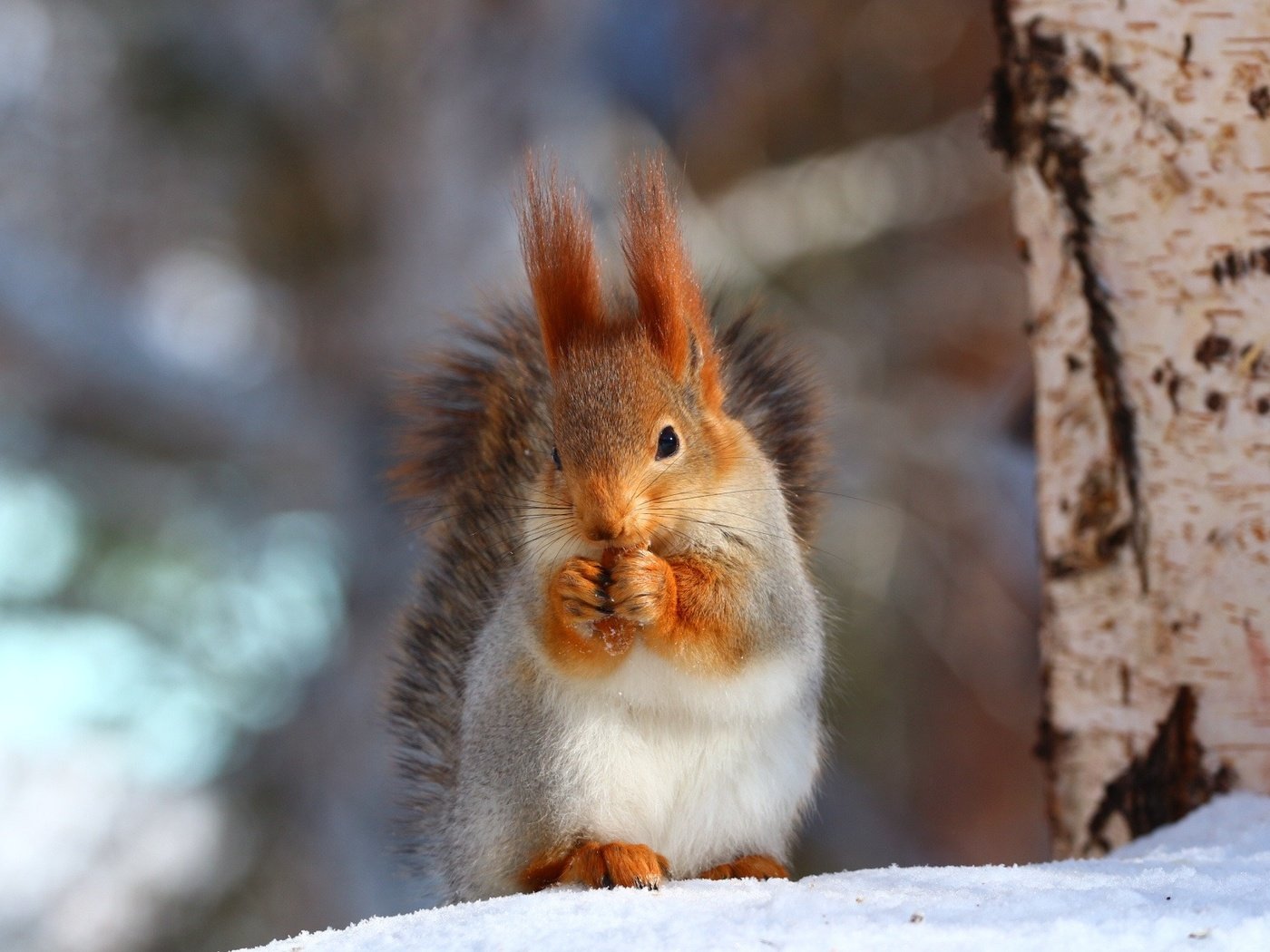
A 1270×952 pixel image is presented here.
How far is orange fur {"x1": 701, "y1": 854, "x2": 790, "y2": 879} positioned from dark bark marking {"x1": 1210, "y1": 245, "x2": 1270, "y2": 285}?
24.2 inches

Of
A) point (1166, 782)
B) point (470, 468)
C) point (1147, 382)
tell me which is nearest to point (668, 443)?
point (470, 468)

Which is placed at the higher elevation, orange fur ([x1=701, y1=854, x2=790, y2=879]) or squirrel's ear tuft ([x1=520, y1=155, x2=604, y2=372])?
squirrel's ear tuft ([x1=520, y1=155, x2=604, y2=372])

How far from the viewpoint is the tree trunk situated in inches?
46.9

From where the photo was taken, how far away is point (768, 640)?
3.42 feet

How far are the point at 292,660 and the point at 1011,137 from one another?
2.27 metres

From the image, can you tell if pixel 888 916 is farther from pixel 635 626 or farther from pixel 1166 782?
pixel 1166 782

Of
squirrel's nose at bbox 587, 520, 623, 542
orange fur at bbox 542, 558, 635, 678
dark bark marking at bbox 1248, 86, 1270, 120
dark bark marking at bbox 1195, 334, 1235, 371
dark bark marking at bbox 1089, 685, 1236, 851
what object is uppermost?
dark bark marking at bbox 1248, 86, 1270, 120

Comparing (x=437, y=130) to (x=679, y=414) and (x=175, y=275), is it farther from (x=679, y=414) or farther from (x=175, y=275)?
(x=679, y=414)

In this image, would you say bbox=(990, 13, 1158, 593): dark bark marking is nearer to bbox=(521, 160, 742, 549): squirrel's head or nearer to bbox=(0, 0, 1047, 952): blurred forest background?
bbox=(521, 160, 742, 549): squirrel's head

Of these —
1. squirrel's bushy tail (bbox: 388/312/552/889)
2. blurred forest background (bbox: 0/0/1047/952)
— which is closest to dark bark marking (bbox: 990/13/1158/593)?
squirrel's bushy tail (bbox: 388/312/552/889)

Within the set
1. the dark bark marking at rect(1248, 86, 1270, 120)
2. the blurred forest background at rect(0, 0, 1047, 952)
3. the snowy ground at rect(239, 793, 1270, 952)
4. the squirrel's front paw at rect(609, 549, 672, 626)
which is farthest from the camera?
the blurred forest background at rect(0, 0, 1047, 952)

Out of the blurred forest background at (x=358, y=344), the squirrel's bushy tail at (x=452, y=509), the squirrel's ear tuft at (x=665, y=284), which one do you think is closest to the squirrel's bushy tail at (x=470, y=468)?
the squirrel's bushy tail at (x=452, y=509)

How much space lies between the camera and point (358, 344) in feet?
10.3

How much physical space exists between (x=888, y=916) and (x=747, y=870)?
0.83 ft
